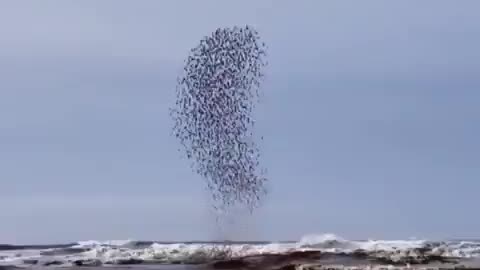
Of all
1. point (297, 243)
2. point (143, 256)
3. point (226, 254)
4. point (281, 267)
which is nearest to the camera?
point (281, 267)

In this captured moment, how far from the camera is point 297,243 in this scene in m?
92.6

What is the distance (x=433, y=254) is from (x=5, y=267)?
29.5m

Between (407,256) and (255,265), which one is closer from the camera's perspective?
(255,265)

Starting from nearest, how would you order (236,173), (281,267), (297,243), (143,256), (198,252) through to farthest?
(236,173) < (281,267) < (198,252) < (143,256) < (297,243)

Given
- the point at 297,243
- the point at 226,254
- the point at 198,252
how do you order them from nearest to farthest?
the point at 226,254, the point at 198,252, the point at 297,243

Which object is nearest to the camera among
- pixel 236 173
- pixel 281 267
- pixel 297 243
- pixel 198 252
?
pixel 236 173

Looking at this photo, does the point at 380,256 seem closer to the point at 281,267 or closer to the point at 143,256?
the point at 281,267

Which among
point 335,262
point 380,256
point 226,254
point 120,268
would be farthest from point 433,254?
point 120,268

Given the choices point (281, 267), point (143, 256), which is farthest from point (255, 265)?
point (143, 256)

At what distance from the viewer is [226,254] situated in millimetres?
60375

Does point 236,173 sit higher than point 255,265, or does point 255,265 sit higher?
point 236,173

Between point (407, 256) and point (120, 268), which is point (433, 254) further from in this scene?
point (120, 268)

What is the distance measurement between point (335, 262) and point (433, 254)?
34.6ft

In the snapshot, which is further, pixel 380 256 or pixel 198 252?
pixel 198 252
